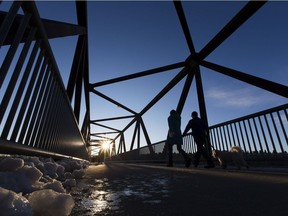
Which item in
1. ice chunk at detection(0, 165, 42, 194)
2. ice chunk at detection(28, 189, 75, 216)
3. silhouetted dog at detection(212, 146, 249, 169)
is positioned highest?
silhouetted dog at detection(212, 146, 249, 169)

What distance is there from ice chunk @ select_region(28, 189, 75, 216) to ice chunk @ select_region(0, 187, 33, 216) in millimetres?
109

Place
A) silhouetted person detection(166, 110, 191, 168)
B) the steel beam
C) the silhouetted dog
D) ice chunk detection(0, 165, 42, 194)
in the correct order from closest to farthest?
ice chunk detection(0, 165, 42, 194), the silhouetted dog, the steel beam, silhouetted person detection(166, 110, 191, 168)

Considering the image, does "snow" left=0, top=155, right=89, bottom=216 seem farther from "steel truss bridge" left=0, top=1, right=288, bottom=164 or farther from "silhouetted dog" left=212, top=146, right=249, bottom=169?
"silhouetted dog" left=212, top=146, right=249, bottom=169

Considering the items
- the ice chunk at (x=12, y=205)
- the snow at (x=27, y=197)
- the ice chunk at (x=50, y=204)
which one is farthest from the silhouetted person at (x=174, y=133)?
the ice chunk at (x=12, y=205)

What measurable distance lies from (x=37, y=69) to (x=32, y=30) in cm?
42

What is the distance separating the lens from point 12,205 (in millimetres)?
666

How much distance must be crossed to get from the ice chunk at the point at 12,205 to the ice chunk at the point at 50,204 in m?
0.11

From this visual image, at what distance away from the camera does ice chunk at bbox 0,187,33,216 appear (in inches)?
25.5

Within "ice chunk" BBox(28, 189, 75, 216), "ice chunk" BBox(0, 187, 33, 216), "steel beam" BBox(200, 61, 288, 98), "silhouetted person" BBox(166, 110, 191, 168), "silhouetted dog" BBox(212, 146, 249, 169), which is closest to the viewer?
"ice chunk" BBox(0, 187, 33, 216)

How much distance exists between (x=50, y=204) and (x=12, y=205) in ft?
0.52

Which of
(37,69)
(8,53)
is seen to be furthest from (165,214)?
(37,69)

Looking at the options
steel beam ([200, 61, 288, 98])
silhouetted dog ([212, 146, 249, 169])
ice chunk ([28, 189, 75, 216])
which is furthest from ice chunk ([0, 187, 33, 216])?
steel beam ([200, 61, 288, 98])

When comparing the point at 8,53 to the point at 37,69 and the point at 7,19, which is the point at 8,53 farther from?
→ the point at 37,69

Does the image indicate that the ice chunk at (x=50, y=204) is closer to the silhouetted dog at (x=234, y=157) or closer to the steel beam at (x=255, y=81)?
the silhouetted dog at (x=234, y=157)
